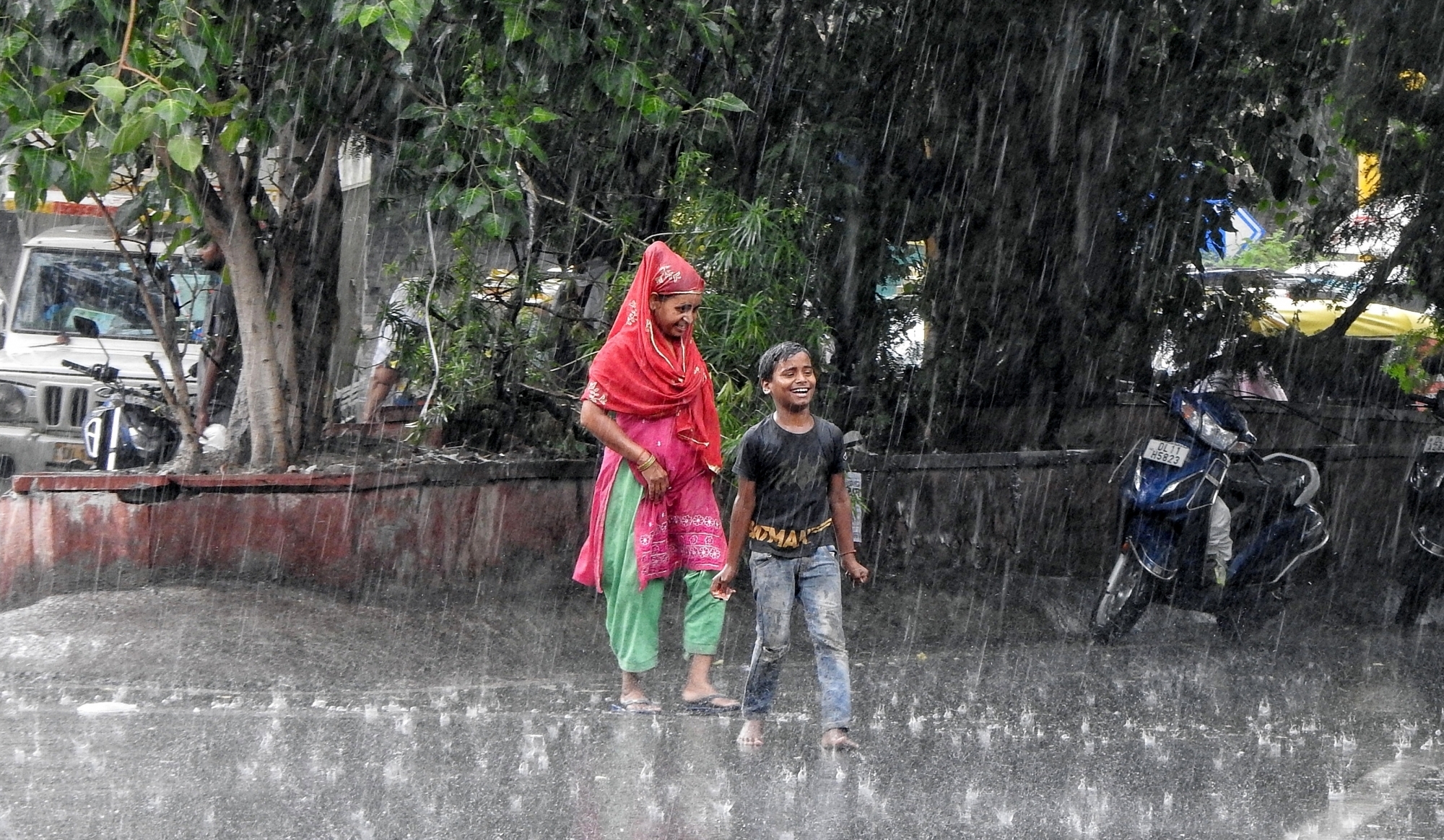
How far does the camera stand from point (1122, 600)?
7.83 metres

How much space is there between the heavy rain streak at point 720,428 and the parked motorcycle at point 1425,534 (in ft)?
0.09

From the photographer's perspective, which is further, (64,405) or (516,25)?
(64,405)

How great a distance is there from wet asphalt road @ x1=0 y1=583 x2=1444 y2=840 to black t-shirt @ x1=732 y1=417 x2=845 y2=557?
2.45ft

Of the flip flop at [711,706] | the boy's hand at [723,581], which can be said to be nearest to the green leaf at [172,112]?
the boy's hand at [723,581]

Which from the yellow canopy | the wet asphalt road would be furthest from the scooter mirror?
the yellow canopy

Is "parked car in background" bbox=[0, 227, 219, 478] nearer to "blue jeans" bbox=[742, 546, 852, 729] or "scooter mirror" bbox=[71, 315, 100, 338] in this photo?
"scooter mirror" bbox=[71, 315, 100, 338]

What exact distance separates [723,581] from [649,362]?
865 mm

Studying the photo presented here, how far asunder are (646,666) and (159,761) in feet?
5.88

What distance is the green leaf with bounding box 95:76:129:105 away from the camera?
221 inches

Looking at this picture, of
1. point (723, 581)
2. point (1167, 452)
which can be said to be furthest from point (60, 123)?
point (1167, 452)

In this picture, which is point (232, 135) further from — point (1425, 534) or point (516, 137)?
point (1425, 534)

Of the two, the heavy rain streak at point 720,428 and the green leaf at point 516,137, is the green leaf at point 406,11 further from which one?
the green leaf at point 516,137

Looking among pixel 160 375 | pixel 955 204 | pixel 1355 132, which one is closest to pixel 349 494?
pixel 160 375

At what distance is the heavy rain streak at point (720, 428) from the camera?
5.57 m
